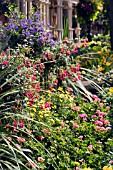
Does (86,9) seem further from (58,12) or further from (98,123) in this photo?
(98,123)

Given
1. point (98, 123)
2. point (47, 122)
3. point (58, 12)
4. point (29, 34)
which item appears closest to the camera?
point (47, 122)

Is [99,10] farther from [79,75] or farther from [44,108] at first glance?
[44,108]

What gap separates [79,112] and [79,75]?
1.07 metres

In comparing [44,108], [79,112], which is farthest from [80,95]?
[44,108]

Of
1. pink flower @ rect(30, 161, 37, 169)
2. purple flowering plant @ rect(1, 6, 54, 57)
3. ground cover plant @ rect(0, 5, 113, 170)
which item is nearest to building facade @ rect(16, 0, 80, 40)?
purple flowering plant @ rect(1, 6, 54, 57)

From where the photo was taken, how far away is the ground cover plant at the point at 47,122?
4.77 meters

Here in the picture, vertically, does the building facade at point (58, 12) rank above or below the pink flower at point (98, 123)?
above

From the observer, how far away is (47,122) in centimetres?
545

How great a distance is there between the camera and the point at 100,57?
9.04 meters

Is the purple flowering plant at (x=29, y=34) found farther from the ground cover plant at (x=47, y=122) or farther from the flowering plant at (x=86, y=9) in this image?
the flowering plant at (x=86, y=9)

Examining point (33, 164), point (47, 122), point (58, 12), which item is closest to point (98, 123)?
point (47, 122)

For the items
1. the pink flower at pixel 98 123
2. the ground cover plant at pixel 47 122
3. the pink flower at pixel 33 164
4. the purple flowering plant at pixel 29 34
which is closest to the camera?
the pink flower at pixel 33 164

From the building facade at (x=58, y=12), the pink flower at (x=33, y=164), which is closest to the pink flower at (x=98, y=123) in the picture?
the pink flower at (x=33, y=164)

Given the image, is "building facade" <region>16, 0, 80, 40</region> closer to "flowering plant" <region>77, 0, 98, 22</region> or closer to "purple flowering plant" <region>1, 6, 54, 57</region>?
"flowering plant" <region>77, 0, 98, 22</region>
